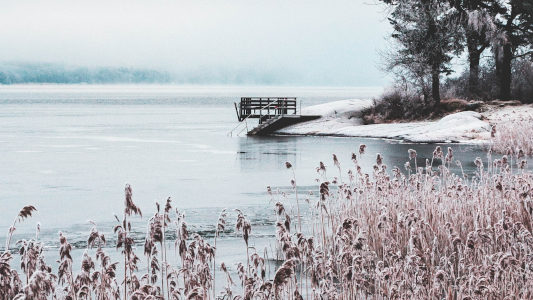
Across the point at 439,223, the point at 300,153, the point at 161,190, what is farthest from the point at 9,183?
the point at 439,223

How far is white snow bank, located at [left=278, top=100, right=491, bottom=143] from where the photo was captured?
1486 inches

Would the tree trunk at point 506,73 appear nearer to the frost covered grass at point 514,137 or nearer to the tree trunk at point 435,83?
the tree trunk at point 435,83

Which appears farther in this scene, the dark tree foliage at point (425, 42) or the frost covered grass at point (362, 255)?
the dark tree foliage at point (425, 42)

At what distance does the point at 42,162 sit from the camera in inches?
1178

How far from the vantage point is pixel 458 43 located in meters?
48.1

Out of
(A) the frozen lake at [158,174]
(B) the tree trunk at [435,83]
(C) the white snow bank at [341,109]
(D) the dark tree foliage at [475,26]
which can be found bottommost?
(A) the frozen lake at [158,174]

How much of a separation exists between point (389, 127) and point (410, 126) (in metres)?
1.27

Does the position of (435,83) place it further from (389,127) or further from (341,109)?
(341,109)

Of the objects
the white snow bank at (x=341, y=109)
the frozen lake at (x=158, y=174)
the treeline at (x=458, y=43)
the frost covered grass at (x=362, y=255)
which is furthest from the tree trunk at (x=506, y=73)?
the frost covered grass at (x=362, y=255)

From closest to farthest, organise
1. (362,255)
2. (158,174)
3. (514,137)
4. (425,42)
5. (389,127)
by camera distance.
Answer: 1. (362,255)
2. (158,174)
3. (514,137)
4. (389,127)
5. (425,42)

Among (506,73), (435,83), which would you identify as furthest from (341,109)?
(506,73)

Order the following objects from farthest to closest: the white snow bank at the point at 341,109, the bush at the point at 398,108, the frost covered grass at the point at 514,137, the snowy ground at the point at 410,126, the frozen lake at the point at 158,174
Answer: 1. the white snow bank at the point at 341,109
2. the bush at the point at 398,108
3. the snowy ground at the point at 410,126
4. the frost covered grass at the point at 514,137
5. the frozen lake at the point at 158,174

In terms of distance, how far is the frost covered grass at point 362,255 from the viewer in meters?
5.12

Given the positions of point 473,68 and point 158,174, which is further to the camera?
point 473,68
